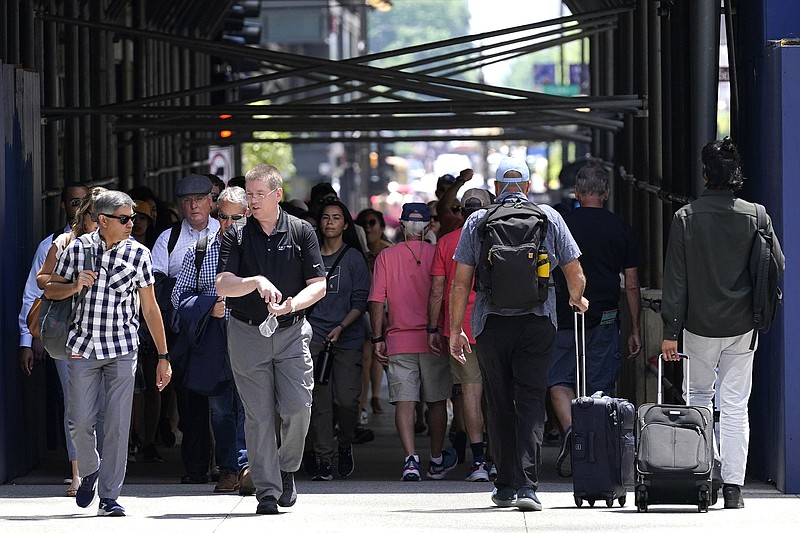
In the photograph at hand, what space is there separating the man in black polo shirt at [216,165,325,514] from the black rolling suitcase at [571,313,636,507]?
145 centimetres

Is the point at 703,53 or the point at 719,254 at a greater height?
the point at 703,53

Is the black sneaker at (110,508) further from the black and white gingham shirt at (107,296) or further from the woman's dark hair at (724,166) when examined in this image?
the woman's dark hair at (724,166)

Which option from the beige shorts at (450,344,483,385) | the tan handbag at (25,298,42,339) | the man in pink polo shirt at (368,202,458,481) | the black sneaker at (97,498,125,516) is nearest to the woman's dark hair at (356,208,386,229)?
the man in pink polo shirt at (368,202,458,481)

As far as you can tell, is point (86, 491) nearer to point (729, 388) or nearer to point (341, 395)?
point (341, 395)

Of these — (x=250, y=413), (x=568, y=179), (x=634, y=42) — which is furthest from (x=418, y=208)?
(x=568, y=179)

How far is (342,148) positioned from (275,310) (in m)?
66.0

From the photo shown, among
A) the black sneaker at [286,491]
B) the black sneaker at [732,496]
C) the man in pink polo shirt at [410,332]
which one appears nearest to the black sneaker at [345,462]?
the man in pink polo shirt at [410,332]

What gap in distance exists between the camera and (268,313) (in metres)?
8.13

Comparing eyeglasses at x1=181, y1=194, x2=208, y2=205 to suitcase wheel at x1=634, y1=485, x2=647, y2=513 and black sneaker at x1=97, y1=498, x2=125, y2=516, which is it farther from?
suitcase wheel at x1=634, y1=485, x2=647, y2=513

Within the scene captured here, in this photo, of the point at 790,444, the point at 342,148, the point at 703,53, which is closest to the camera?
the point at 790,444

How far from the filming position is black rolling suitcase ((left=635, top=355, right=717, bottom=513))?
320 inches

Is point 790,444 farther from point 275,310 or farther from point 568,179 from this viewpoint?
point 568,179

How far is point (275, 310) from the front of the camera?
7.93m

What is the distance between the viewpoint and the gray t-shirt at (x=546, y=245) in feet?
27.4
